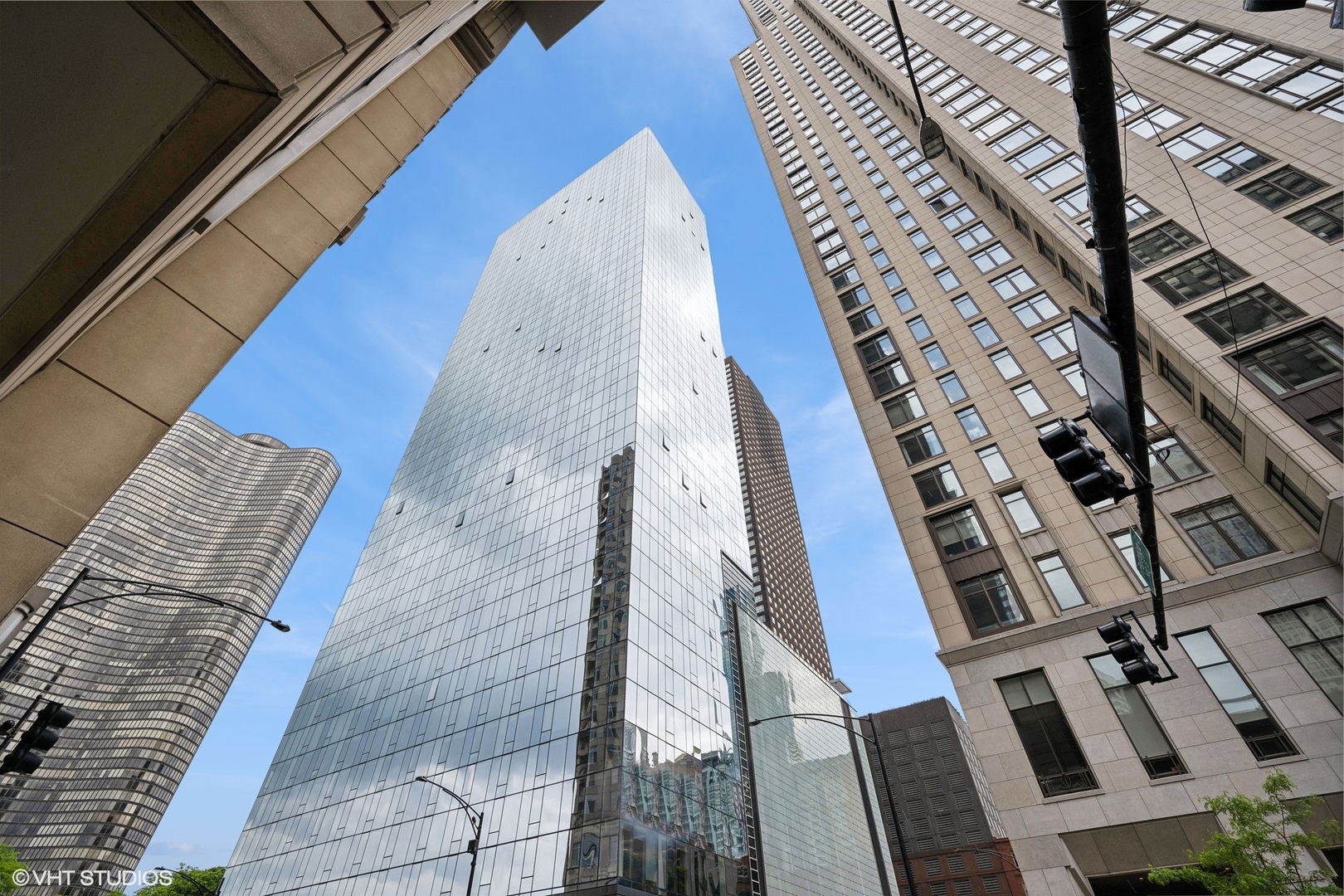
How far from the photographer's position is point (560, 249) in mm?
104750

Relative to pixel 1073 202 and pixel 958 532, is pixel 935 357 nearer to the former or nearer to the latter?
pixel 1073 202

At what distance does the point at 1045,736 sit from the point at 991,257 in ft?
94.8

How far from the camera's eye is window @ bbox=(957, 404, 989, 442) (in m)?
32.9

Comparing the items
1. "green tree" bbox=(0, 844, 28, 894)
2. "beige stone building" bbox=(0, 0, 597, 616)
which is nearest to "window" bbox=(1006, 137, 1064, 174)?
"beige stone building" bbox=(0, 0, 597, 616)

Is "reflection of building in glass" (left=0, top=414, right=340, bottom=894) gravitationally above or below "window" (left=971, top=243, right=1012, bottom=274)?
above

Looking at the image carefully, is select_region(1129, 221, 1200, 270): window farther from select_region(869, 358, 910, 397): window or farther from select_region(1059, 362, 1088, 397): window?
Result: select_region(869, 358, 910, 397): window

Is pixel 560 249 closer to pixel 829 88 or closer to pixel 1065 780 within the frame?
pixel 829 88

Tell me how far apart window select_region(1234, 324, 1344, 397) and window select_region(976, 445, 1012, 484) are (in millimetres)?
9821

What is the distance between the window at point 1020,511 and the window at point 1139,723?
259 inches

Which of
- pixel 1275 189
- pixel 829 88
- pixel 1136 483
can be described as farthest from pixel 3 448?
pixel 829 88

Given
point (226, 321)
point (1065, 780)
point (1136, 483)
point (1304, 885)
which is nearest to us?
point (1136, 483)

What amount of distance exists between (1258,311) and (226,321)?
33945 millimetres

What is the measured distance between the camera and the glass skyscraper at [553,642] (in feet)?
142

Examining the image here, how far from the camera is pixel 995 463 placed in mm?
31484
